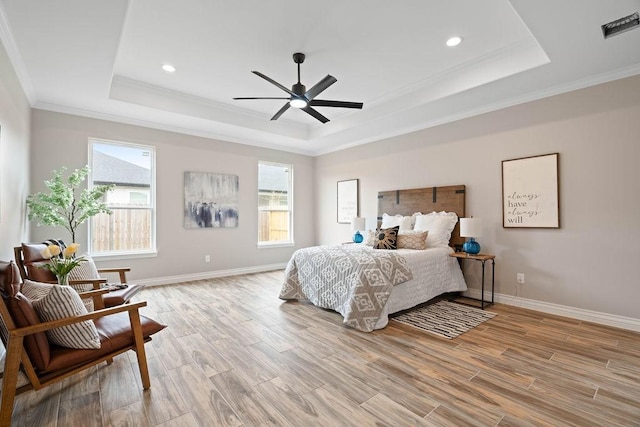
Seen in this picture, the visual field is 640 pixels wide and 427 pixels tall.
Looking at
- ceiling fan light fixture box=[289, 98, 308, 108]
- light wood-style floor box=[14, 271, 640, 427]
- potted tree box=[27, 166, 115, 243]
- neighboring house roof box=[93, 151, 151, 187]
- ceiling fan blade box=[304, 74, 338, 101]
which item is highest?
ceiling fan blade box=[304, 74, 338, 101]

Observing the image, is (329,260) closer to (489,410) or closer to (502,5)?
(489,410)

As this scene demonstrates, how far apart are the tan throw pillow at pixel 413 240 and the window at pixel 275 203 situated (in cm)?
310

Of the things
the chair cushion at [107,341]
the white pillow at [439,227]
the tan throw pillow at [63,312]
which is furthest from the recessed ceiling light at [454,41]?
the tan throw pillow at [63,312]

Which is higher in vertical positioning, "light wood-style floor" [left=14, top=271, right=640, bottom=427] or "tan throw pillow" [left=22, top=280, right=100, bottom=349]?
"tan throw pillow" [left=22, top=280, right=100, bottom=349]

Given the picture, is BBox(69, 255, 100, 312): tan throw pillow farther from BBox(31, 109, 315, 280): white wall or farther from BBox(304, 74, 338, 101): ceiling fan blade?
BBox(304, 74, 338, 101): ceiling fan blade

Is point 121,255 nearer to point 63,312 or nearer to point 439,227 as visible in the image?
point 63,312

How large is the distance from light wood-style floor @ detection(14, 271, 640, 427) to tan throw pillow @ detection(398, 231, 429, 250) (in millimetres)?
1235

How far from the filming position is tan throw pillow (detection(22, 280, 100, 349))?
173 centimetres

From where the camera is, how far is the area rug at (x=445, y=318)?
10.2 feet

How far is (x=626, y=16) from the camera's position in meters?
2.37

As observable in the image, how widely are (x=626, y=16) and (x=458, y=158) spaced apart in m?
2.28

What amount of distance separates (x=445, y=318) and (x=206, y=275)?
13.5ft

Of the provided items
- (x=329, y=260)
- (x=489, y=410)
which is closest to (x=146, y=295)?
(x=329, y=260)

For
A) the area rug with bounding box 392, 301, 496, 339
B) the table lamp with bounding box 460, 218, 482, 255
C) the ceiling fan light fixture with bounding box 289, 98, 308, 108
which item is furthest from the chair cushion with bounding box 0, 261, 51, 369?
the table lamp with bounding box 460, 218, 482, 255
